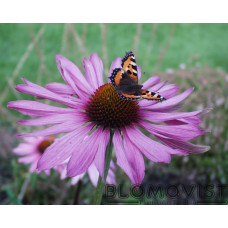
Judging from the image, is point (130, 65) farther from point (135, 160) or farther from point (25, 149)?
point (25, 149)

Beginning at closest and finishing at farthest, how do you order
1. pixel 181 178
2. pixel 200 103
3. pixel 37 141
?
pixel 37 141
pixel 181 178
pixel 200 103

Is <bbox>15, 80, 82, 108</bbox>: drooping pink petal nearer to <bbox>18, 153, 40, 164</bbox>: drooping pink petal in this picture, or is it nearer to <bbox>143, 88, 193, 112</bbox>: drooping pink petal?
<bbox>143, 88, 193, 112</bbox>: drooping pink petal

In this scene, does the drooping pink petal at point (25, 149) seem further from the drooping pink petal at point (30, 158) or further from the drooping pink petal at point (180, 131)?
the drooping pink petal at point (180, 131)

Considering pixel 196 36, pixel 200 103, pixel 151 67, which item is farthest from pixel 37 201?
pixel 196 36

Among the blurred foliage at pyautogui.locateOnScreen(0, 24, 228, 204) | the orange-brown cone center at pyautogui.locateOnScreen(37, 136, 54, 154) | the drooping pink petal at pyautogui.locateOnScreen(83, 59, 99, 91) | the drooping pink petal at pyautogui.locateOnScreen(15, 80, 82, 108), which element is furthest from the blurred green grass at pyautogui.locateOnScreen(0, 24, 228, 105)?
the drooping pink petal at pyautogui.locateOnScreen(15, 80, 82, 108)

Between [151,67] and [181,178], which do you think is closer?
[181,178]

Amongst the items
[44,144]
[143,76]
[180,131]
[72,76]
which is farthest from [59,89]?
[143,76]
